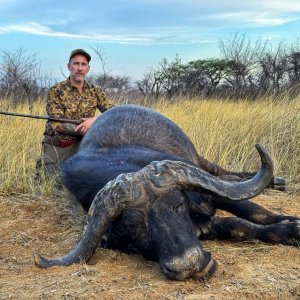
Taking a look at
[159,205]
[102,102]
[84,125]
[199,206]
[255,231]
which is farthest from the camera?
[102,102]

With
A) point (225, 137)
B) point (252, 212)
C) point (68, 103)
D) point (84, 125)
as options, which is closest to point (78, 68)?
point (68, 103)

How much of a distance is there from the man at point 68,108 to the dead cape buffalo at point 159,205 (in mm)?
1917

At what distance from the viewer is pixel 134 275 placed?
311cm

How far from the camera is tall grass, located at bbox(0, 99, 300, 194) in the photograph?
253 inches

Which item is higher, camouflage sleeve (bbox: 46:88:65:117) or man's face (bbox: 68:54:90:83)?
man's face (bbox: 68:54:90:83)

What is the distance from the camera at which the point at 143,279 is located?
9.92 feet

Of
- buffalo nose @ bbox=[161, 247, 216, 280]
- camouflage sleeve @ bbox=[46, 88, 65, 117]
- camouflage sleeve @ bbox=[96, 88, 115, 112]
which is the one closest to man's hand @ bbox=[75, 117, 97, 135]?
camouflage sleeve @ bbox=[46, 88, 65, 117]

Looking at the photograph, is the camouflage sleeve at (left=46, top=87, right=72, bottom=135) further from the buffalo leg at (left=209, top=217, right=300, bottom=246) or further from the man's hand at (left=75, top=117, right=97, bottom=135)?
the buffalo leg at (left=209, top=217, right=300, bottom=246)

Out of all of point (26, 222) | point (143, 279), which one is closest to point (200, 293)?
point (143, 279)

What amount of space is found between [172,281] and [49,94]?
4.13m

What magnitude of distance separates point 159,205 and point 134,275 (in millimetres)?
446

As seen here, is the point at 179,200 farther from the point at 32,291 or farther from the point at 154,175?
the point at 32,291

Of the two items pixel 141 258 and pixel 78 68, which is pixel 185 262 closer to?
pixel 141 258

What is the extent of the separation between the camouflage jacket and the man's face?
13 centimetres
